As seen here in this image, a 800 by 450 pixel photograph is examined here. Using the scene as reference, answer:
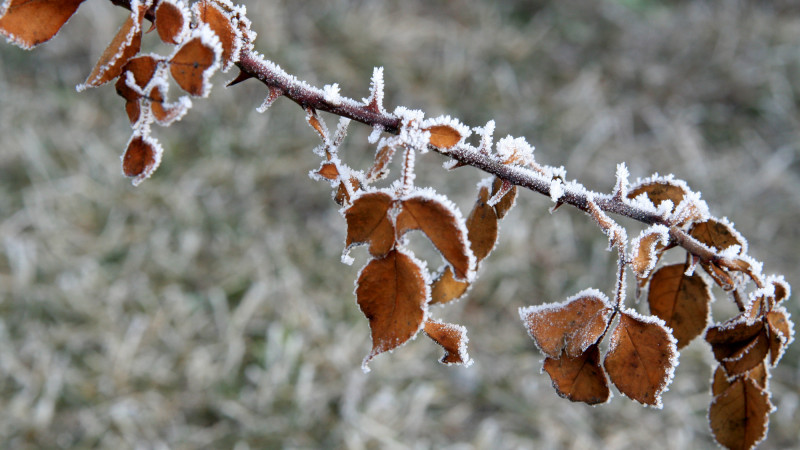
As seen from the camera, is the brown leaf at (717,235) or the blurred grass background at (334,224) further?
the blurred grass background at (334,224)

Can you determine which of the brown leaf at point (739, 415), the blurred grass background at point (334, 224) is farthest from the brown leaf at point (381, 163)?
the blurred grass background at point (334, 224)

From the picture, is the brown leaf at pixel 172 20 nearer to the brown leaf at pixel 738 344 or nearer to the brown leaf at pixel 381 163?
the brown leaf at pixel 381 163

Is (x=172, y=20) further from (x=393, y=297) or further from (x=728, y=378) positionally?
(x=728, y=378)

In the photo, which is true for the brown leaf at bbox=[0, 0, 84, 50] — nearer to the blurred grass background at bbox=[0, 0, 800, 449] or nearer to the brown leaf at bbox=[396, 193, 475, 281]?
the brown leaf at bbox=[396, 193, 475, 281]

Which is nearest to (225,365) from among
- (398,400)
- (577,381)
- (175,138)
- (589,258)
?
(398,400)

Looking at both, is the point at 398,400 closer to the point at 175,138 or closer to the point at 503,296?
the point at 503,296

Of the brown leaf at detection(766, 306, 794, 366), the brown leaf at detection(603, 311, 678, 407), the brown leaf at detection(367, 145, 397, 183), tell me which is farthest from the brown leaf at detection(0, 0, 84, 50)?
the brown leaf at detection(766, 306, 794, 366)
